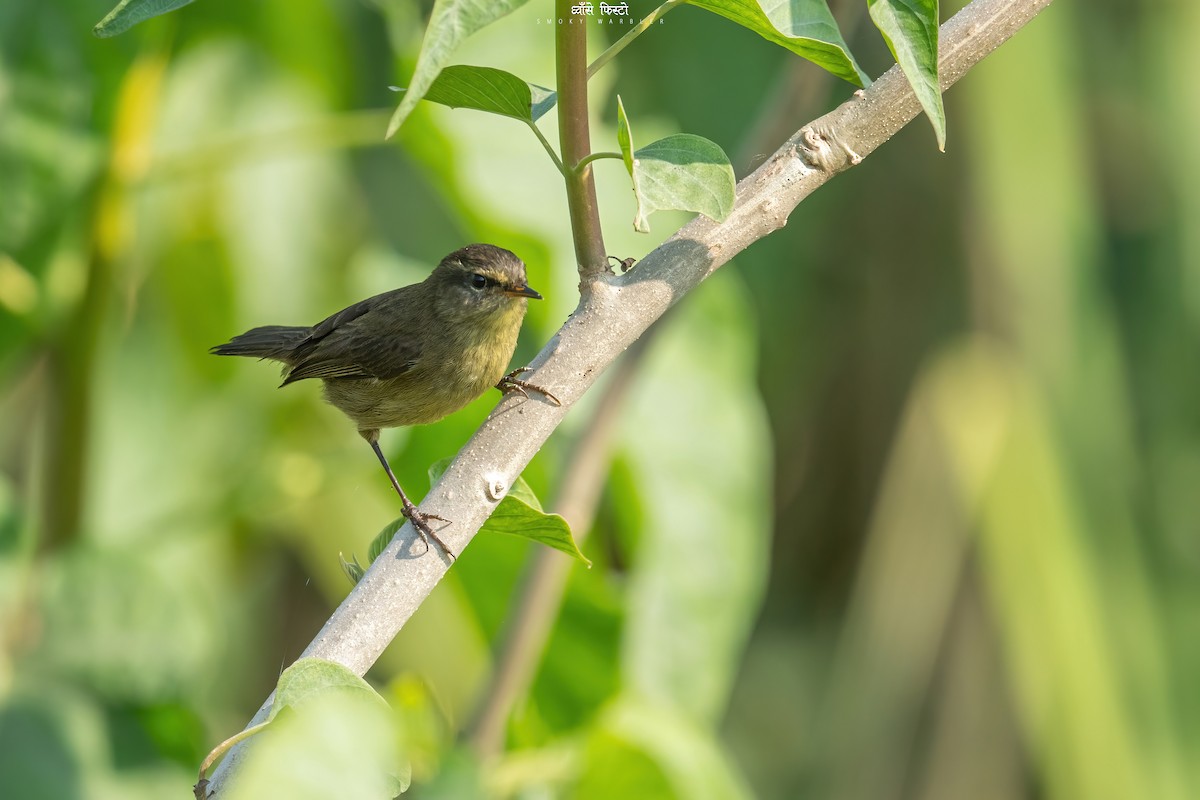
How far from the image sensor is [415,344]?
3.09 meters

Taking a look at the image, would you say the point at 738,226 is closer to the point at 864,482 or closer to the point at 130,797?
the point at 130,797

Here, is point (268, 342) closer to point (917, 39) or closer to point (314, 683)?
point (314, 683)

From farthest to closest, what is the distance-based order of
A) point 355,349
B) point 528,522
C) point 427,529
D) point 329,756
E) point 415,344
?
1. point 355,349
2. point 415,344
3. point 528,522
4. point 427,529
5. point 329,756

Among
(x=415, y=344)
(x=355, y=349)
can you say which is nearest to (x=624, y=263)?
(x=415, y=344)

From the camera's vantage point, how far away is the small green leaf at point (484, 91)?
1.39 metres

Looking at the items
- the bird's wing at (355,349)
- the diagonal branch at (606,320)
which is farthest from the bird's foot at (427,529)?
the bird's wing at (355,349)

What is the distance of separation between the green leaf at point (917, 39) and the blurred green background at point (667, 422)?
169 centimetres

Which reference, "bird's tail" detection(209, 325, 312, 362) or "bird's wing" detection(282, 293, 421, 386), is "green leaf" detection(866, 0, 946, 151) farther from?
"bird's tail" detection(209, 325, 312, 362)

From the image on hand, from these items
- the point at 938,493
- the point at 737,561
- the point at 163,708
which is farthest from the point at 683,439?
the point at 163,708

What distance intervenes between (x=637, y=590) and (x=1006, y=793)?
1.87 meters

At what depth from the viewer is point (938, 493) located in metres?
4.28

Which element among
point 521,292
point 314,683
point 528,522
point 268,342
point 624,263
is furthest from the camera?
point 268,342

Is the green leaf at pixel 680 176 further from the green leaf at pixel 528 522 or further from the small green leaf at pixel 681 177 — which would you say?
the green leaf at pixel 528 522

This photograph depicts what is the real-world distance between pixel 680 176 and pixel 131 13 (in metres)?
0.60
